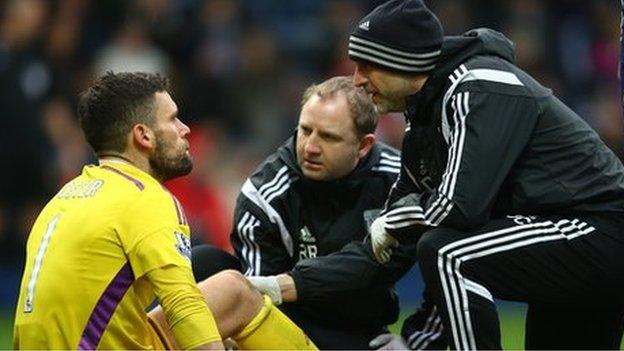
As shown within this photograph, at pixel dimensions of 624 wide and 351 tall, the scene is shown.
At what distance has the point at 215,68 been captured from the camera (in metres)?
12.1

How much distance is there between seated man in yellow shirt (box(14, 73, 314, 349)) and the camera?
4.84 meters

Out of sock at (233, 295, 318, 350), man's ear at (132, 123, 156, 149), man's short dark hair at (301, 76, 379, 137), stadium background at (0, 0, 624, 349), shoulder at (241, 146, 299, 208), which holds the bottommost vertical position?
stadium background at (0, 0, 624, 349)

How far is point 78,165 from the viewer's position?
37.4 ft

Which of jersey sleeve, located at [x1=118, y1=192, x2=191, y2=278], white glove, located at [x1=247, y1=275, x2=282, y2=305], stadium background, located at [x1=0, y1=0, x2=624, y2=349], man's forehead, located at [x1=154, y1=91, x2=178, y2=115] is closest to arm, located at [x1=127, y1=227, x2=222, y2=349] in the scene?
jersey sleeve, located at [x1=118, y1=192, x2=191, y2=278]

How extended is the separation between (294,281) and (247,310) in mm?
516

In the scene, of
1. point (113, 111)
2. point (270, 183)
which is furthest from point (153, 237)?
point (270, 183)

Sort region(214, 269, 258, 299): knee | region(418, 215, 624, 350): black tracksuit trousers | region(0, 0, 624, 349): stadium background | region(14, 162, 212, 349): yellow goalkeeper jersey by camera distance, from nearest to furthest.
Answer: region(14, 162, 212, 349): yellow goalkeeper jersey < region(418, 215, 624, 350): black tracksuit trousers < region(214, 269, 258, 299): knee < region(0, 0, 624, 349): stadium background

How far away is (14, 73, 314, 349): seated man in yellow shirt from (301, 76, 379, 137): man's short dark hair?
1.22 m

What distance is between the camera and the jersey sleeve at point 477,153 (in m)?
5.20

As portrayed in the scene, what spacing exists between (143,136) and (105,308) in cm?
62

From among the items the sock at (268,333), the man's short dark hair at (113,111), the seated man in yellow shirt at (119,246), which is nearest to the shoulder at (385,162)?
the sock at (268,333)

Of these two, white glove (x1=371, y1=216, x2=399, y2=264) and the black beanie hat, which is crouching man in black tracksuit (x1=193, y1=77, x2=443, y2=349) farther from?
the black beanie hat

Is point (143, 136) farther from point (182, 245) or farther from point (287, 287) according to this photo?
point (287, 287)

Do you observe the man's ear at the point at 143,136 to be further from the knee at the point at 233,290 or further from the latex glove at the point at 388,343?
the latex glove at the point at 388,343
